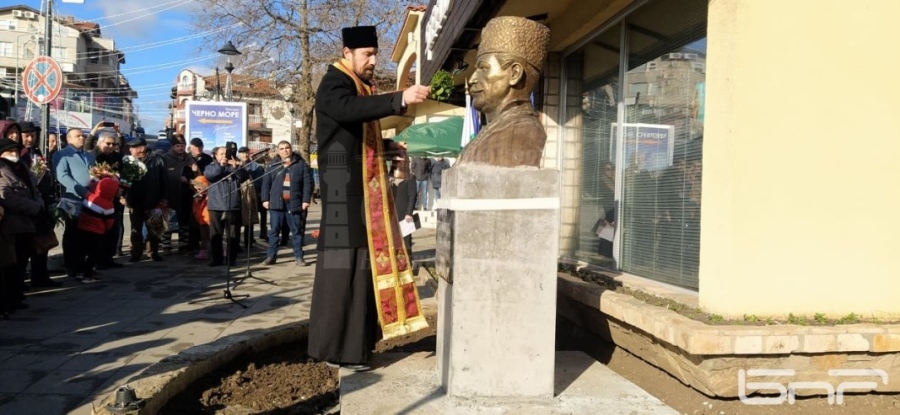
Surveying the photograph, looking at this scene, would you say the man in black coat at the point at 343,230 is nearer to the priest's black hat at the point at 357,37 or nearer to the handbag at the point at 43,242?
the priest's black hat at the point at 357,37

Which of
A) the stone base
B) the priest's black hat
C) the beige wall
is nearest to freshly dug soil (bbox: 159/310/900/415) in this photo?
the stone base

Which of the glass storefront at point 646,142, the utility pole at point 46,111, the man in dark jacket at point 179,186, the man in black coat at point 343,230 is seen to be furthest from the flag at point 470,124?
the utility pole at point 46,111

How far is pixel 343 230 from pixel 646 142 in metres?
2.55

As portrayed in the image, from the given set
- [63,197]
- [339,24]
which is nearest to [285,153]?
[63,197]

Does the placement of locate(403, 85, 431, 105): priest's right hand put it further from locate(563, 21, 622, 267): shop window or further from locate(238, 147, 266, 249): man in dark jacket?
locate(238, 147, 266, 249): man in dark jacket

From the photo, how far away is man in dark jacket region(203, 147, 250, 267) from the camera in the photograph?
10148mm

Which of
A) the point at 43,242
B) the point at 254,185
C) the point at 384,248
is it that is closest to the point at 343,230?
the point at 384,248

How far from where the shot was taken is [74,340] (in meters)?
5.51

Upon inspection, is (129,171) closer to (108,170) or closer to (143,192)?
(108,170)

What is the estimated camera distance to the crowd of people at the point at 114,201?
266 inches

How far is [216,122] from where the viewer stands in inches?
707

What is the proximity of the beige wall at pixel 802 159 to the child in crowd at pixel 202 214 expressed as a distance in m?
8.68

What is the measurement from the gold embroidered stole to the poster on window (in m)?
2.09

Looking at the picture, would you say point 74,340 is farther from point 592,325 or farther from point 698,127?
point 698,127
